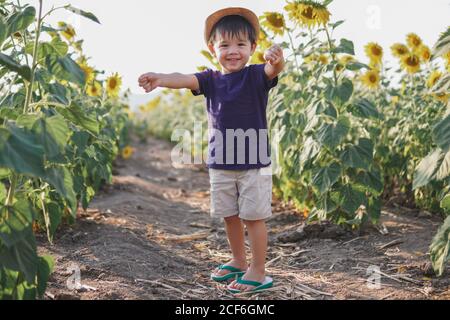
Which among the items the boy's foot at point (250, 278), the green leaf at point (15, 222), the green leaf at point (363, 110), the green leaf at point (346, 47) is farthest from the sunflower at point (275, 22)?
the green leaf at point (15, 222)

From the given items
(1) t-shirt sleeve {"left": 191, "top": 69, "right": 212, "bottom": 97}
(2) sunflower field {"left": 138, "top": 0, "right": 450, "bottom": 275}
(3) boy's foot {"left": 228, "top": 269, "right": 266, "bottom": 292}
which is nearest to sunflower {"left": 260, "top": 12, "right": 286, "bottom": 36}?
(2) sunflower field {"left": 138, "top": 0, "right": 450, "bottom": 275}

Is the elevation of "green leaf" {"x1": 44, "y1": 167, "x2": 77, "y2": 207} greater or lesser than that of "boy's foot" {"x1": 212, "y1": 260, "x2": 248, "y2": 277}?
greater

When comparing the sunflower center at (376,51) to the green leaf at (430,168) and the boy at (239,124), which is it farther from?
the green leaf at (430,168)

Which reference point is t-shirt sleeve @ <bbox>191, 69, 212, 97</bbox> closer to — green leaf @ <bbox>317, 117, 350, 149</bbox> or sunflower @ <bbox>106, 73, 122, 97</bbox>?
green leaf @ <bbox>317, 117, 350, 149</bbox>

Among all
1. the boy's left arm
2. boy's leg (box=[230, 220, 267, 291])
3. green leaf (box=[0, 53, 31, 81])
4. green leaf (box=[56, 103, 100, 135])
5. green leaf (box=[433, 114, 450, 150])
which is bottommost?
boy's leg (box=[230, 220, 267, 291])

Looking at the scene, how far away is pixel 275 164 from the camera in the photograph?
4992 mm

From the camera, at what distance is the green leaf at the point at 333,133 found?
12.2 feet

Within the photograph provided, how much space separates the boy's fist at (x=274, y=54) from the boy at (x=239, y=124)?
7 cm

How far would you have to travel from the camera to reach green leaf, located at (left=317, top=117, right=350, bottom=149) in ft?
12.2

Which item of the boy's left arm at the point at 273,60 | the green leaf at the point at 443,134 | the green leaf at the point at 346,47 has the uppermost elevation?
the green leaf at the point at 346,47

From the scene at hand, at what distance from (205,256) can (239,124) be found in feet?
3.80
